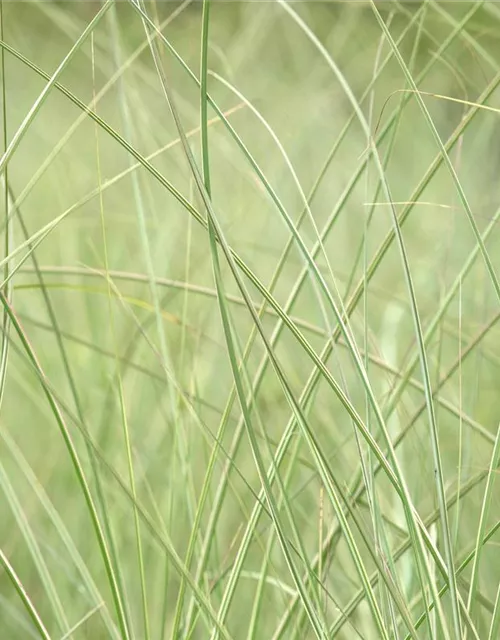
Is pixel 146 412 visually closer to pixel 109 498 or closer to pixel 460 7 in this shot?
pixel 109 498

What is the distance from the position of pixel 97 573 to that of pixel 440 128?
3.47 ft

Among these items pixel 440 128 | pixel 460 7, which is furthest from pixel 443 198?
pixel 460 7

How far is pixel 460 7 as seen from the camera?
1.49 m

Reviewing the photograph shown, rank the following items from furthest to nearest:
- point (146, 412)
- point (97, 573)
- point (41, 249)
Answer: point (41, 249) → point (146, 412) → point (97, 573)

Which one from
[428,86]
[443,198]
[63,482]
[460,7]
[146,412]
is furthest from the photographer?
[428,86]

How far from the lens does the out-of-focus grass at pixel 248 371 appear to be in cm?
29

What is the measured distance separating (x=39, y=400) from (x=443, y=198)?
0.90m

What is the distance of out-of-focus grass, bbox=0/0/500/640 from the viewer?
11.5 inches

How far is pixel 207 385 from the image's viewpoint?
748 mm

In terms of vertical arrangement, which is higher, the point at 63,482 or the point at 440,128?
the point at 440,128

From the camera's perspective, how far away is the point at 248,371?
23.2 inches

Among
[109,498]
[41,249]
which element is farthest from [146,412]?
[41,249]

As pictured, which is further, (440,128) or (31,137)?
(31,137)

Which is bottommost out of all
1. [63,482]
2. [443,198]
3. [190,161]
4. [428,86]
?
[63,482]
